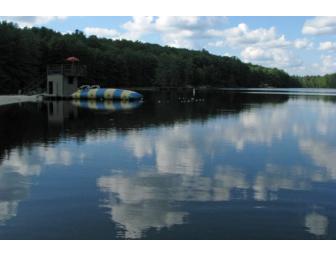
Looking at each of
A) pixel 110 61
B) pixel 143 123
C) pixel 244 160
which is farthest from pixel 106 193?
pixel 110 61

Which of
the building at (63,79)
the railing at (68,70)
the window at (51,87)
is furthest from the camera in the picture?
the window at (51,87)

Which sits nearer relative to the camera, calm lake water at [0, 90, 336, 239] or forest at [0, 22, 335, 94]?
calm lake water at [0, 90, 336, 239]

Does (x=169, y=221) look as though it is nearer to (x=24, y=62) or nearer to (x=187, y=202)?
(x=187, y=202)

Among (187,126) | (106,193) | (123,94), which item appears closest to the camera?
(106,193)

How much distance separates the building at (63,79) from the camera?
6269cm

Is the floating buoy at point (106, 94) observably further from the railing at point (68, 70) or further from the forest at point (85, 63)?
the forest at point (85, 63)

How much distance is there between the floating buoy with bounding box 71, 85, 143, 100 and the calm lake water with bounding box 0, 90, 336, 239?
36044 millimetres

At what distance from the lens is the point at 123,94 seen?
58875 mm

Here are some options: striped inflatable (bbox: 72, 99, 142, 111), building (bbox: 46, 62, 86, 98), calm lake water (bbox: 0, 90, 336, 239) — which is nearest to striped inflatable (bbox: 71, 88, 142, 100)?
striped inflatable (bbox: 72, 99, 142, 111)

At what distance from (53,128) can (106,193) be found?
15.9 meters

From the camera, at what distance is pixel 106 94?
59594 millimetres

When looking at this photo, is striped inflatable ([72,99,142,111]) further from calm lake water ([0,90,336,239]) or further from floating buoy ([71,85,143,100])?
calm lake water ([0,90,336,239])

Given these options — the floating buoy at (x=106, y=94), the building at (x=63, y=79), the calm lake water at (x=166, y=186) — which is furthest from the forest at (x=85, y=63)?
the calm lake water at (x=166, y=186)

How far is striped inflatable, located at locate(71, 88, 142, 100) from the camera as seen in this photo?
2315 inches
